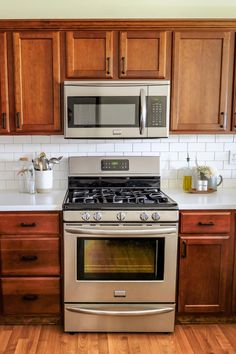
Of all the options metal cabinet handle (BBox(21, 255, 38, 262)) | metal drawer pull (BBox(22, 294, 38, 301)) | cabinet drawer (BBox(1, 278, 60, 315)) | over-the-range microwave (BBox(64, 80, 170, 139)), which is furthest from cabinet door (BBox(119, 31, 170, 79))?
metal drawer pull (BBox(22, 294, 38, 301))

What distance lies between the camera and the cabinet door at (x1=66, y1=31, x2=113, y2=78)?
2463 mm

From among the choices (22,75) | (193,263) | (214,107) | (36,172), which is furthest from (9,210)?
(214,107)

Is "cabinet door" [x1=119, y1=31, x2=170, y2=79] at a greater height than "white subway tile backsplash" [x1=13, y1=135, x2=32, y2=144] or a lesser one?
greater

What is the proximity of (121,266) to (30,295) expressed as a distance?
70 centimetres

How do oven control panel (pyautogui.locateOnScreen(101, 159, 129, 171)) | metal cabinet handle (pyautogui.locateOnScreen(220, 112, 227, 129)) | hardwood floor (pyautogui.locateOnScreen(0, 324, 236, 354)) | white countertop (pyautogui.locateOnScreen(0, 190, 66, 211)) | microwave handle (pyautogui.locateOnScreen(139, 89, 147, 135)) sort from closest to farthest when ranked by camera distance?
hardwood floor (pyautogui.locateOnScreen(0, 324, 236, 354)) → white countertop (pyautogui.locateOnScreen(0, 190, 66, 211)) → microwave handle (pyautogui.locateOnScreen(139, 89, 147, 135)) → metal cabinet handle (pyautogui.locateOnScreen(220, 112, 227, 129)) → oven control panel (pyautogui.locateOnScreen(101, 159, 129, 171))

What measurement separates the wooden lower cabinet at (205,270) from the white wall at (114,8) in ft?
5.60

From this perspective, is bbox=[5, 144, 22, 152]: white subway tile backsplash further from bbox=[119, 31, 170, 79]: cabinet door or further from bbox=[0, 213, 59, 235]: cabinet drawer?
bbox=[119, 31, 170, 79]: cabinet door

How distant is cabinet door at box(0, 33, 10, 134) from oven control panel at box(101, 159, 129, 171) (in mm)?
821

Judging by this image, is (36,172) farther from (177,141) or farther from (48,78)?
(177,141)

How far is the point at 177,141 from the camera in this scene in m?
2.89

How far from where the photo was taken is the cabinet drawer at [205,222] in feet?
7.63

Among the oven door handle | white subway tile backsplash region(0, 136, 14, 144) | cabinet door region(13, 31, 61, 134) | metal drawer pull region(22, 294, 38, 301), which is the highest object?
cabinet door region(13, 31, 61, 134)

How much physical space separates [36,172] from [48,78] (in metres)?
0.74

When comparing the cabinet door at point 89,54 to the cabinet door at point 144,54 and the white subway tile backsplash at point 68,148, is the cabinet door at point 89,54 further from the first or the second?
the white subway tile backsplash at point 68,148
